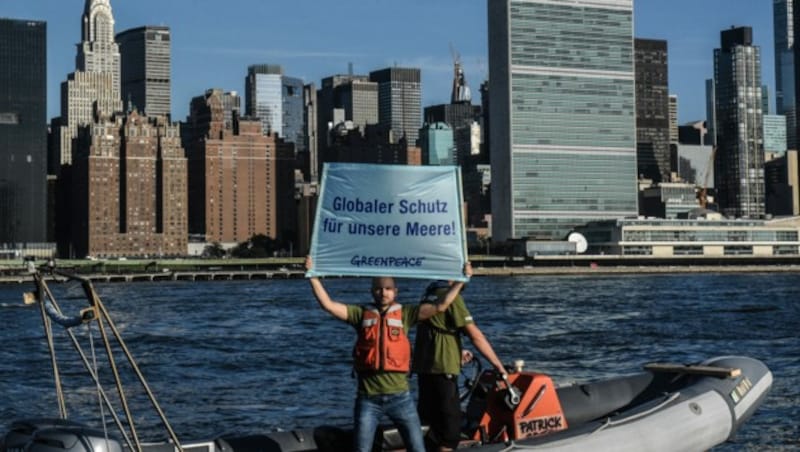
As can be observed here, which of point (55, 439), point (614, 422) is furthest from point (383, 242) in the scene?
point (614, 422)

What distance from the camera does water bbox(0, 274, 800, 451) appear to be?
25344 mm

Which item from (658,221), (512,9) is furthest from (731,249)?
(512,9)

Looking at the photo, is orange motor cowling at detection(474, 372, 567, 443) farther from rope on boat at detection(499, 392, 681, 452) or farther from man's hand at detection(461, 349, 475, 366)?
rope on boat at detection(499, 392, 681, 452)

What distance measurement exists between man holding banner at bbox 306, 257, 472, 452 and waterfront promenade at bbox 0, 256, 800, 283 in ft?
500

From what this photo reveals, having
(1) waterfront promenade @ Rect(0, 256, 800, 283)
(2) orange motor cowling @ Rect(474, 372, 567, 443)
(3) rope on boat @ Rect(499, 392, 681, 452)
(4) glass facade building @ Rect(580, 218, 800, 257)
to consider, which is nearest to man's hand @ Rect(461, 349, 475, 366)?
(2) orange motor cowling @ Rect(474, 372, 567, 443)

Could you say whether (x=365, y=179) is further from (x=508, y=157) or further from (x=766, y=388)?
(x=508, y=157)

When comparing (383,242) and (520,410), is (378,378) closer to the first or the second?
(383,242)

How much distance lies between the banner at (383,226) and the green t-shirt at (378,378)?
0.45 meters

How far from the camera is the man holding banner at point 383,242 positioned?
13.1 m

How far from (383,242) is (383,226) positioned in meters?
0.15

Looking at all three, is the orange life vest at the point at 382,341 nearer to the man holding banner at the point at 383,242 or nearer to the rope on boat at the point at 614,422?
the man holding banner at the point at 383,242

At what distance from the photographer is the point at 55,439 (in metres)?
12.6

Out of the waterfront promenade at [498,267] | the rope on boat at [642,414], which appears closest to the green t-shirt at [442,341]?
the rope on boat at [642,414]

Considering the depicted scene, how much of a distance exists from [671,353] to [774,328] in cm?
1183
